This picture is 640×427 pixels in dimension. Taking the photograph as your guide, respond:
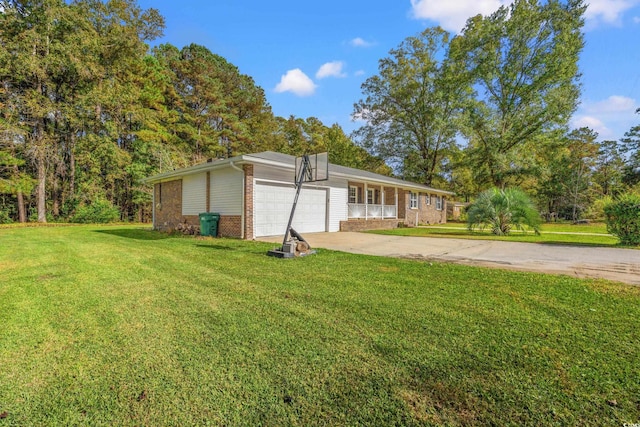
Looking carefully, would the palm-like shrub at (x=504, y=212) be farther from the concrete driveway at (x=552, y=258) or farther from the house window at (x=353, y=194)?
the house window at (x=353, y=194)

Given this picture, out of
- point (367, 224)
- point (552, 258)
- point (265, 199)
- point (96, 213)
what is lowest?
point (552, 258)

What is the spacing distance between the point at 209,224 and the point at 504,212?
476 inches

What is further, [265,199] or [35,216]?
[35,216]

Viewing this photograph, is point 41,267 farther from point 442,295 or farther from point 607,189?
point 607,189

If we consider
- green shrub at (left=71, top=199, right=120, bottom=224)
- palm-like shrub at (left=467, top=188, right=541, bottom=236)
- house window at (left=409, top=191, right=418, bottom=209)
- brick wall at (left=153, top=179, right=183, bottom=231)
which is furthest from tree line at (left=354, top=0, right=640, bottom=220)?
green shrub at (left=71, top=199, right=120, bottom=224)

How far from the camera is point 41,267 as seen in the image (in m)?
5.48

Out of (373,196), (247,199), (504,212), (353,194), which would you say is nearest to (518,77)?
(373,196)

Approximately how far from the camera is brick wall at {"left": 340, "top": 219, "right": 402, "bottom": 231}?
14.6 meters

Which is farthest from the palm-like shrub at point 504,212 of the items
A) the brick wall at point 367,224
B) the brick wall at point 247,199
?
the brick wall at point 247,199

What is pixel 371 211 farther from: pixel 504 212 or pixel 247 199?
pixel 247 199

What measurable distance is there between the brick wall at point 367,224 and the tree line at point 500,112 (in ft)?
38.6

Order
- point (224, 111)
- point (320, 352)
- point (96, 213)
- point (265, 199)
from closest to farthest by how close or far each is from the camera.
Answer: point (320, 352) → point (265, 199) → point (96, 213) → point (224, 111)

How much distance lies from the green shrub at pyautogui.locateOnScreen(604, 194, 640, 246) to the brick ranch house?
9386 millimetres

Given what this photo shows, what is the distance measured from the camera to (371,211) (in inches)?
663
